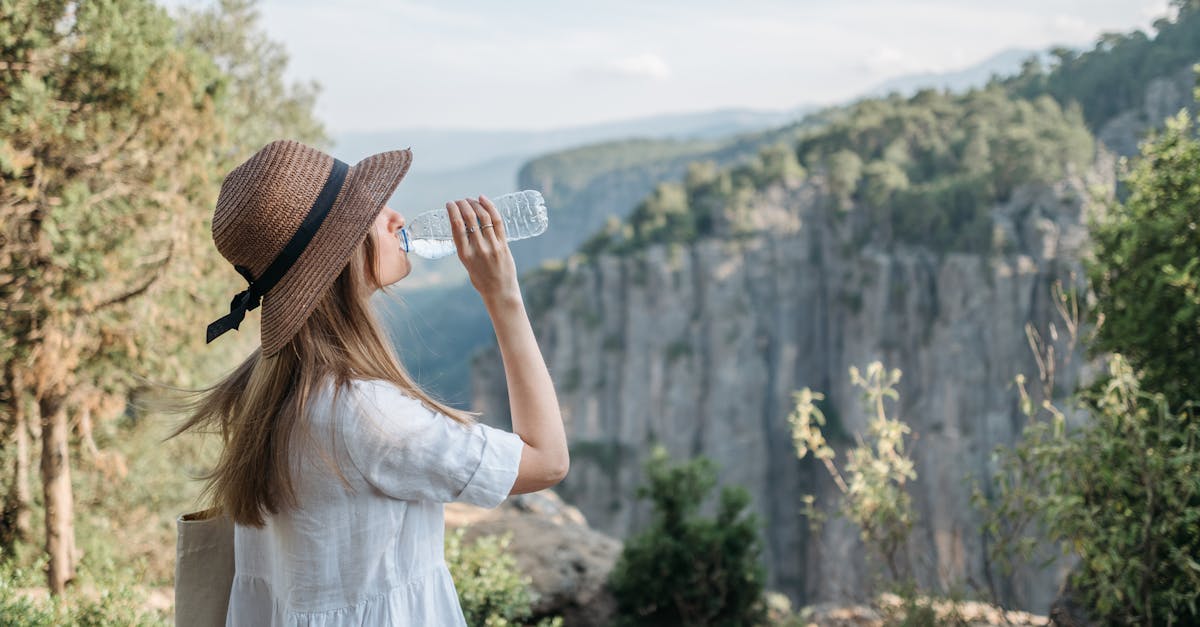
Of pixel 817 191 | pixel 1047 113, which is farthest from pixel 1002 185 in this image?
pixel 817 191

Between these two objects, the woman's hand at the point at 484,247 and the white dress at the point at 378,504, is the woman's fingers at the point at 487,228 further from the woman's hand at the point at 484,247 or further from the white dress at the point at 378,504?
the white dress at the point at 378,504

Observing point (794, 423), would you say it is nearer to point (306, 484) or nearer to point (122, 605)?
point (122, 605)

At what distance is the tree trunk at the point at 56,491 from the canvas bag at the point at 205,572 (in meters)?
4.42

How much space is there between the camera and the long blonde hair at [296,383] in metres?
1.56

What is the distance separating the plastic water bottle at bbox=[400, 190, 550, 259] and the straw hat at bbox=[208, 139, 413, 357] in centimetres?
20

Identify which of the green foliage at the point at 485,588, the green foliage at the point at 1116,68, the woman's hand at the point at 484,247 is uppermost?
the green foliage at the point at 1116,68

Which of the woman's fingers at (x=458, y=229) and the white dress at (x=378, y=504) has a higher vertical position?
the woman's fingers at (x=458, y=229)

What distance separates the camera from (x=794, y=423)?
17.4 ft

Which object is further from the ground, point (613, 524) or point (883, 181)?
point (883, 181)

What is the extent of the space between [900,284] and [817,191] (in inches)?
199

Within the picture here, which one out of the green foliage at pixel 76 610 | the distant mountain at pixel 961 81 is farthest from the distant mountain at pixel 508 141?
the green foliage at pixel 76 610

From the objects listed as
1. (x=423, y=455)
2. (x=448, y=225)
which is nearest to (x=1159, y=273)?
(x=448, y=225)

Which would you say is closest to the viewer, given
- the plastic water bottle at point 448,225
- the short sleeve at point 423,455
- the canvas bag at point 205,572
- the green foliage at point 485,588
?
the short sleeve at point 423,455

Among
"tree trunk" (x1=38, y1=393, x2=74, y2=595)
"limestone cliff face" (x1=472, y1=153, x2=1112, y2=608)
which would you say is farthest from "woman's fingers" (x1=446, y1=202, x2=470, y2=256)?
"limestone cliff face" (x1=472, y1=153, x2=1112, y2=608)
